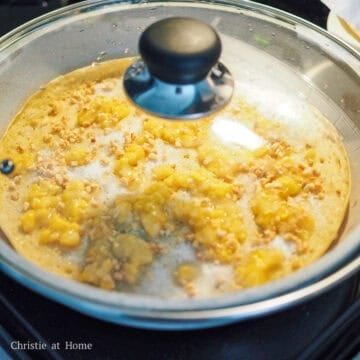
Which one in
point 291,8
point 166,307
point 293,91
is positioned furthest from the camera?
point 291,8

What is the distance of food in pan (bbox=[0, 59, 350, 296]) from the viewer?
0.74 metres

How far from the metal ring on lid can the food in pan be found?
17 centimetres

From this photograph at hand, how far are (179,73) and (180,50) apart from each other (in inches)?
1.0

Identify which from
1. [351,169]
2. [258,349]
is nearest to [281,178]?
[351,169]

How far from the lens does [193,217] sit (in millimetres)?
776

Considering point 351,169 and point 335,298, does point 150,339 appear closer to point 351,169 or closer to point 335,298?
point 335,298

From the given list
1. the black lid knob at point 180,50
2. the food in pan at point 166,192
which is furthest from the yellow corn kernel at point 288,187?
the black lid knob at point 180,50

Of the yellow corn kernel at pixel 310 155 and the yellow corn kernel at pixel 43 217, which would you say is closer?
the yellow corn kernel at pixel 43 217

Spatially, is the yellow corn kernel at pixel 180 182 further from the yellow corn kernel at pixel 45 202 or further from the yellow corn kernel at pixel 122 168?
the yellow corn kernel at pixel 45 202

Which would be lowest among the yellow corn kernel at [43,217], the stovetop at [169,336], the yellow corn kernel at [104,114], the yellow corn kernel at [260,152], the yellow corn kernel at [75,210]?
the stovetop at [169,336]

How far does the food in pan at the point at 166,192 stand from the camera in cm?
74

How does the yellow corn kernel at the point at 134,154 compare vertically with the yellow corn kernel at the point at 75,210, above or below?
above

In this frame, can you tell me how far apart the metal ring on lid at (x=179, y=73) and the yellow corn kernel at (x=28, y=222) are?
0.24m

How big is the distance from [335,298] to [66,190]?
1.40 ft
